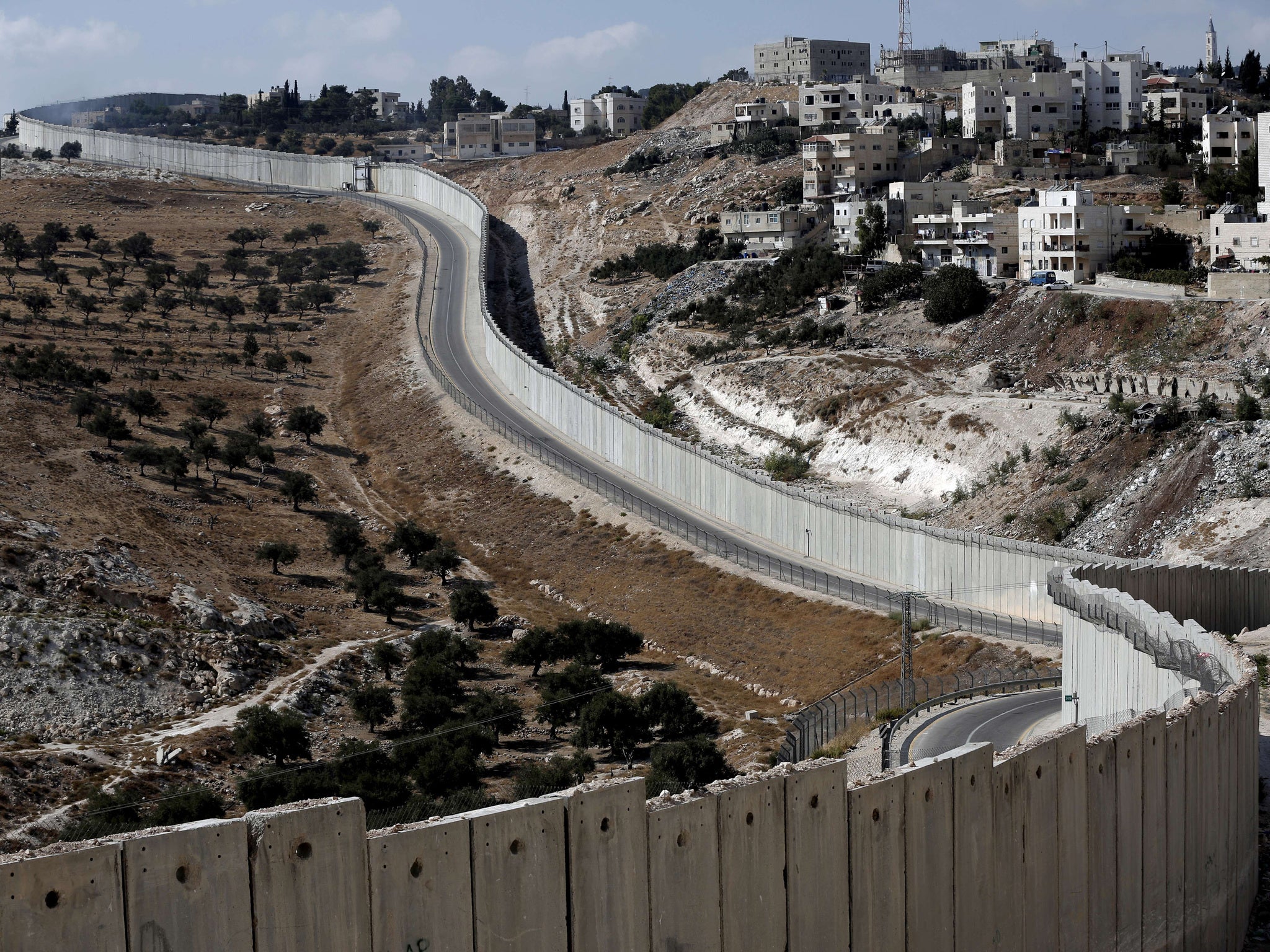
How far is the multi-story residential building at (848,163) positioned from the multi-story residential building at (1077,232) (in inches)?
1261

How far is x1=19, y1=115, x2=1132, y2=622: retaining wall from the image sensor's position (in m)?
56.1

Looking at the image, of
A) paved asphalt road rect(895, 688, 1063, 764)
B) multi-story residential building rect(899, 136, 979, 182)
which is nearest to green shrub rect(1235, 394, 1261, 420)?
paved asphalt road rect(895, 688, 1063, 764)

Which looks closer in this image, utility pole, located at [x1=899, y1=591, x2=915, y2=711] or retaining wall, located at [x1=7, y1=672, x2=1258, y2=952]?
retaining wall, located at [x1=7, y1=672, x2=1258, y2=952]

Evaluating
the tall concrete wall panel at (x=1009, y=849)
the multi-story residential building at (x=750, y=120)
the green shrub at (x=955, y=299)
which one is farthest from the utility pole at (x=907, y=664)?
the multi-story residential building at (x=750, y=120)

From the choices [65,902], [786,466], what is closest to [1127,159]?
[786,466]

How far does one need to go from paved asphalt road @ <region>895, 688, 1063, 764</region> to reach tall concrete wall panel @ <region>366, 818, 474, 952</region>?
21.1 metres

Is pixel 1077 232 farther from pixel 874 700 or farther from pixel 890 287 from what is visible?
pixel 874 700

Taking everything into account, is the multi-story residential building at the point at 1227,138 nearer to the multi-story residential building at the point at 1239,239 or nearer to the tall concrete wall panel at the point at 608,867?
the multi-story residential building at the point at 1239,239

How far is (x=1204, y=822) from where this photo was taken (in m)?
19.1

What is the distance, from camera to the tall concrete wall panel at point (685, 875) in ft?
45.5

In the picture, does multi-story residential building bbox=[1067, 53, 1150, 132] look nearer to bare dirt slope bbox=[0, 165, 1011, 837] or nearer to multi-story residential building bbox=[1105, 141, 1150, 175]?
multi-story residential building bbox=[1105, 141, 1150, 175]

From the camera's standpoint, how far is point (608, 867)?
44.8 ft

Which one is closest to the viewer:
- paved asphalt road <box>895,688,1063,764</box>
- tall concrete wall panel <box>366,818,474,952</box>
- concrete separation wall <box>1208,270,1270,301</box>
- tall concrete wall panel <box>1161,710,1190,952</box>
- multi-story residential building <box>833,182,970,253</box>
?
tall concrete wall panel <box>366,818,474,952</box>

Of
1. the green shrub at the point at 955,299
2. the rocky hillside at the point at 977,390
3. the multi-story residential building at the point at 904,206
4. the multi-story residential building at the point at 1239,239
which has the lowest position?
the rocky hillside at the point at 977,390
